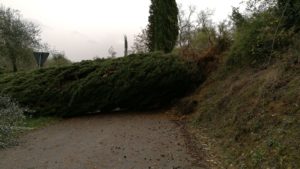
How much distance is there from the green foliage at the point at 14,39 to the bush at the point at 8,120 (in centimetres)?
1527

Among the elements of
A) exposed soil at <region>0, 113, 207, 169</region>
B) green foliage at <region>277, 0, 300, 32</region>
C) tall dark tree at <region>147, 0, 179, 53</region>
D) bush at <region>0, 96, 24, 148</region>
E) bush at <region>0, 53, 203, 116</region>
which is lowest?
exposed soil at <region>0, 113, 207, 169</region>

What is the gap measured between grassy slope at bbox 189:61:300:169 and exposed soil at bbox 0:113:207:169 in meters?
0.94

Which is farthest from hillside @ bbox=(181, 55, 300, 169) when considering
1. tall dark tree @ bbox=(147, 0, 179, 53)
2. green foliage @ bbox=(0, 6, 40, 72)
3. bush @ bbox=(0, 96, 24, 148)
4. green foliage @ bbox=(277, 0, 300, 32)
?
green foliage @ bbox=(0, 6, 40, 72)

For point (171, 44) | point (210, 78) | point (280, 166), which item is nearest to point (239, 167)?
point (280, 166)

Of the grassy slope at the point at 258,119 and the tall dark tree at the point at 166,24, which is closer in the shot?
the grassy slope at the point at 258,119

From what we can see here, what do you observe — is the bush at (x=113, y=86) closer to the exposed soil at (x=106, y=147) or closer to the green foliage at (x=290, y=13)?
the exposed soil at (x=106, y=147)

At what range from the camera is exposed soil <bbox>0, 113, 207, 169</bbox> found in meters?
8.91

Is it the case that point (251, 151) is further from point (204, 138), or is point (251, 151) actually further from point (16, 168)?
point (16, 168)

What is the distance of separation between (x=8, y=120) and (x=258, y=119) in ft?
29.9

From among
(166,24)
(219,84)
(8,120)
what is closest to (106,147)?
(8,120)

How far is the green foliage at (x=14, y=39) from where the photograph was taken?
3183cm

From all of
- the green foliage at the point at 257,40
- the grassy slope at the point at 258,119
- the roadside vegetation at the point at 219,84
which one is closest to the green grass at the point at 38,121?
the roadside vegetation at the point at 219,84

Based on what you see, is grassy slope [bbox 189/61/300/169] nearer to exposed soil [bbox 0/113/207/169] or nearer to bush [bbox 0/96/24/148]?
exposed soil [bbox 0/113/207/169]

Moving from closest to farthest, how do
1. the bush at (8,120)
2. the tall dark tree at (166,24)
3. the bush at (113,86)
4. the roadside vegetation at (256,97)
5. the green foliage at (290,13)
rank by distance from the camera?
the roadside vegetation at (256,97) < the bush at (8,120) < the green foliage at (290,13) < the bush at (113,86) < the tall dark tree at (166,24)
